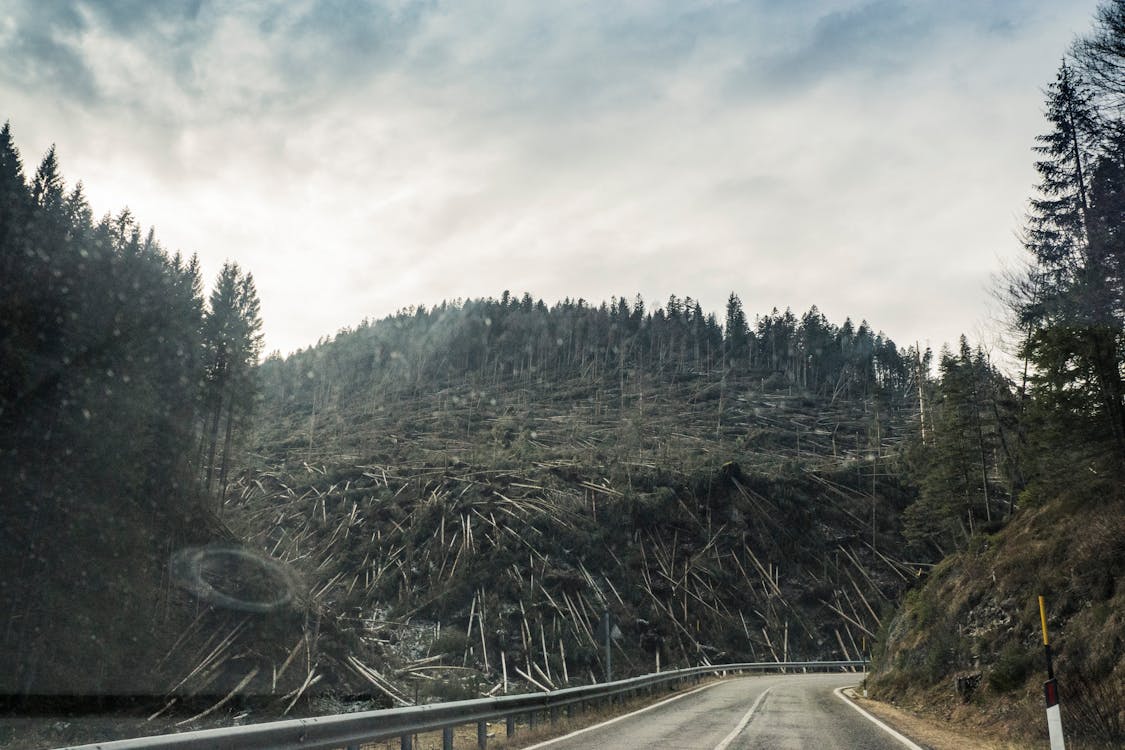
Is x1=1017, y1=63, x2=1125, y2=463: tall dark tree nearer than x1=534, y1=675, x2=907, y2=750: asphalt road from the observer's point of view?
No

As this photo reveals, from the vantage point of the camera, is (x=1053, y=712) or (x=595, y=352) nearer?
(x=1053, y=712)

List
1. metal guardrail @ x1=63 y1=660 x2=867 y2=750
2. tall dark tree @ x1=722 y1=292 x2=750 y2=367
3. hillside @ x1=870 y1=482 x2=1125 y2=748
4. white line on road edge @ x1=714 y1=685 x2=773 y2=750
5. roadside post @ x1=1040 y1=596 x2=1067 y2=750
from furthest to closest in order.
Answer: tall dark tree @ x1=722 y1=292 x2=750 y2=367, hillside @ x1=870 y1=482 x2=1125 y2=748, white line on road edge @ x1=714 y1=685 x2=773 y2=750, roadside post @ x1=1040 y1=596 x2=1067 y2=750, metal guardrail @ x1=63 y1=660 x2=867 y2=750

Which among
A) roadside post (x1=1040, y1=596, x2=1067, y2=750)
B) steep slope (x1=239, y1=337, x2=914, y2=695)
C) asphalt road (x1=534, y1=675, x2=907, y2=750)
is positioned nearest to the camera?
roadside post (x1=1040, y1=596, x2=1067, y2=750)

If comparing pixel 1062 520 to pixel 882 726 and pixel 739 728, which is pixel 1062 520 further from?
pixel 739 728

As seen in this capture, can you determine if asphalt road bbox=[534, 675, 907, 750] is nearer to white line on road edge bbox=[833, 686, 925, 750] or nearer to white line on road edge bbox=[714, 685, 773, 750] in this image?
white line on road edge bbox=[714, 685, 773, 750]

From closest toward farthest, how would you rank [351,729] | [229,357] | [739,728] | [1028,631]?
[351,729], [739,728], [1028,631], [229,357]

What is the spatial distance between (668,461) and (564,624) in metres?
26.7

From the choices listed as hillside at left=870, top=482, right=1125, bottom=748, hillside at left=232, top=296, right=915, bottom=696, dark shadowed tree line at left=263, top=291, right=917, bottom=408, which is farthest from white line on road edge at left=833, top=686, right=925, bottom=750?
dark shadowed tree line at left=263, top=291, right=917, bottom=408

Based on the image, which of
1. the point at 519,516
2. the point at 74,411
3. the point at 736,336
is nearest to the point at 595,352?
the point at 736,336

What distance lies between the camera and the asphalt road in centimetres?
1100

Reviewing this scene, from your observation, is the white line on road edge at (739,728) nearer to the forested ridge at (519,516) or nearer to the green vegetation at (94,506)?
the forested ridge at (519,516)

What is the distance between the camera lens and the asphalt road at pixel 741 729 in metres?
11.0

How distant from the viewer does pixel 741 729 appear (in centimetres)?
1309

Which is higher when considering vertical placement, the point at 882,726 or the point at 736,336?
the point at 736,336
